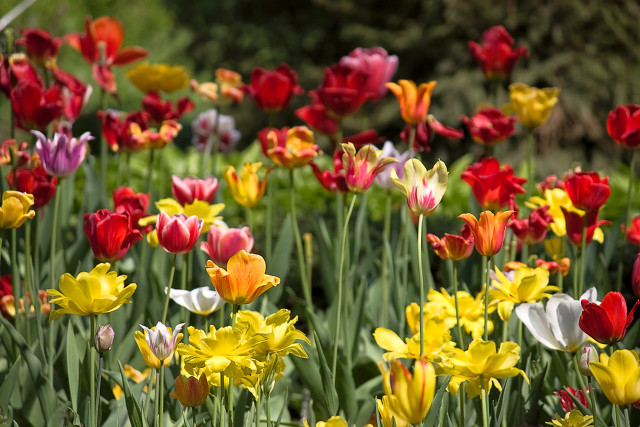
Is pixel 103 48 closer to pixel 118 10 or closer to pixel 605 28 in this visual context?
pixel 605 28

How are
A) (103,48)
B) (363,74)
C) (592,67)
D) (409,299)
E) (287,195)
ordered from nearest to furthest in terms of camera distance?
1. (409,299)
2. (363,74)
3. (103,48)
4. (287,195)
5. (592,67)

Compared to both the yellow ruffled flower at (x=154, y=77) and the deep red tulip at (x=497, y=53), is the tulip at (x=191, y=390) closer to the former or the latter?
the deep red tulip at (x=497, y=53)

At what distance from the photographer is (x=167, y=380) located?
168cm

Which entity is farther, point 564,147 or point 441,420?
point 564,147

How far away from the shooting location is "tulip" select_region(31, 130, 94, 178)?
183cm

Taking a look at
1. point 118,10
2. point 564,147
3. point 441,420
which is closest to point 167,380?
point 441,420

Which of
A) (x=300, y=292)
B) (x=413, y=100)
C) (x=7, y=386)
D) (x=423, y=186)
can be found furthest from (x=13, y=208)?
(x=300, y=292)

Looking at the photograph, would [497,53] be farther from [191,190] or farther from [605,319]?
[605,319]

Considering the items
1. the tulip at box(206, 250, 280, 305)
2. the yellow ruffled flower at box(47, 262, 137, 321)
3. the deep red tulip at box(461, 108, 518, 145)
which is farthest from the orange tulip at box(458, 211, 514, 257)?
the deep red tulip at box(461, 108, 518, 145)

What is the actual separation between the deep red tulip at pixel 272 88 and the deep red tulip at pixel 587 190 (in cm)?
113

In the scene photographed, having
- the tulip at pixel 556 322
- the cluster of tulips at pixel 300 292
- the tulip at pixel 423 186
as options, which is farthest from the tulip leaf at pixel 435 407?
the tulip at pixel 423 186

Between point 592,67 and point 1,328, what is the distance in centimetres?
551

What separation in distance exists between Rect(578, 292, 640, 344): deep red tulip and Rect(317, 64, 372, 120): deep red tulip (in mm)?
1185

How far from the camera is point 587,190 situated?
169 centimetres
